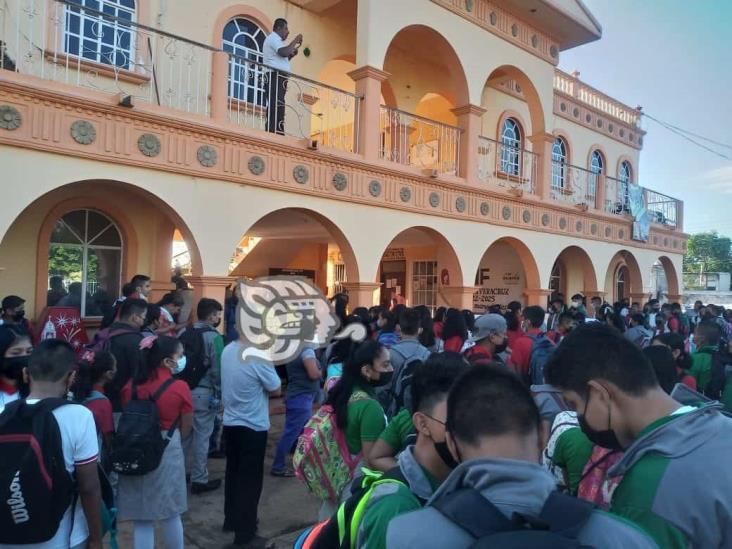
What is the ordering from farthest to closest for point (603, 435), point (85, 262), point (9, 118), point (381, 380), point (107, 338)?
1. point (85, 262)
2. point (9, 118)
3. point (107, 338)
4. point (381, 380)
5. point (603, 435)

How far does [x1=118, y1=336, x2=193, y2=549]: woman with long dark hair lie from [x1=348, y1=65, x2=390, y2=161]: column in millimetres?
5979

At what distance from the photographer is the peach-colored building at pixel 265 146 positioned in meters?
6.31

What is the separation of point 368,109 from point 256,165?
7.65 ft

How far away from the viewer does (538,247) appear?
12016 millimetres

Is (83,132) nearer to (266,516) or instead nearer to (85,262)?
(85,262)

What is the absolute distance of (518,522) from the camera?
3.41 feet

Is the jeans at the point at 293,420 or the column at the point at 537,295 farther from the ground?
the column at the point at 537,295

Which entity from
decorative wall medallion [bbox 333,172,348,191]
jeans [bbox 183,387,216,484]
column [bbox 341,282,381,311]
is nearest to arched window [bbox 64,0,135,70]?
decorative wall medallion [bbox 333,172,348,191]

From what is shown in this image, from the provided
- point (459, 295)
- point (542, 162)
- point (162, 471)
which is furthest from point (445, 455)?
point (542, 162)

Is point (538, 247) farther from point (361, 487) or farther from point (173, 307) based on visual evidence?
point (361, 487)

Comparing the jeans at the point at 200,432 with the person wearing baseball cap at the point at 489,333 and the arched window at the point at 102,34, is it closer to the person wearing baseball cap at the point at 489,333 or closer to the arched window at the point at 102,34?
the person wearing baseball cap at the point at 489,333

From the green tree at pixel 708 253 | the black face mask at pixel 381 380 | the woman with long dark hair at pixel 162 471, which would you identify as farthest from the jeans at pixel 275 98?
the green tree at pixel 708 253

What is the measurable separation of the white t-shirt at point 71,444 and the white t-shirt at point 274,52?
21.4 feet

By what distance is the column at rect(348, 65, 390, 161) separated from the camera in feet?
28.1
